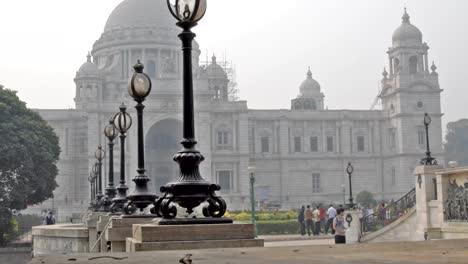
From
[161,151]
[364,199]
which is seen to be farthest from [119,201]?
[161,151]

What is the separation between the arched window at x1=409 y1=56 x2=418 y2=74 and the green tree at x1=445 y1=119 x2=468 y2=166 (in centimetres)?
3595

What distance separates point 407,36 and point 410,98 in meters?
5.72

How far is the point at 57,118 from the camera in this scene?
6391cm

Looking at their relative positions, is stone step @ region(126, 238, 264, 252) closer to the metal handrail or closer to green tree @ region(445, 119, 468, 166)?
the metal handrail

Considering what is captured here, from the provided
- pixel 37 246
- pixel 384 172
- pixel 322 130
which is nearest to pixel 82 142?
pixel 322 130

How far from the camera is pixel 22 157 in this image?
122 feet

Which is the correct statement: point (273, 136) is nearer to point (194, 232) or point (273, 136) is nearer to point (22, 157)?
point (22, 157)

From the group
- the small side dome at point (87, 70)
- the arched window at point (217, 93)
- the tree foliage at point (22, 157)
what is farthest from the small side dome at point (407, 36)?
the tree foliage at point (22, 157)

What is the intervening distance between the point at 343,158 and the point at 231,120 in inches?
485

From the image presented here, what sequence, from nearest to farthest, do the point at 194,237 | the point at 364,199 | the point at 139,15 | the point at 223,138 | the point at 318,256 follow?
the point at 318,256 → the point at 194,237 → the point at 364,199 → the point at 223,138 → the point at 139,15

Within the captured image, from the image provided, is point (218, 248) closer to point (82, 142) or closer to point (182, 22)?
point (182, 22)

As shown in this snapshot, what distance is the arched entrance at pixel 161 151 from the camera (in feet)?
217

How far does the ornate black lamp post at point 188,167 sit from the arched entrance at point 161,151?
58430 millimetres

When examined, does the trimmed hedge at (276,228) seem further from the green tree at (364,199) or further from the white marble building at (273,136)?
the green tree at (364,199)
